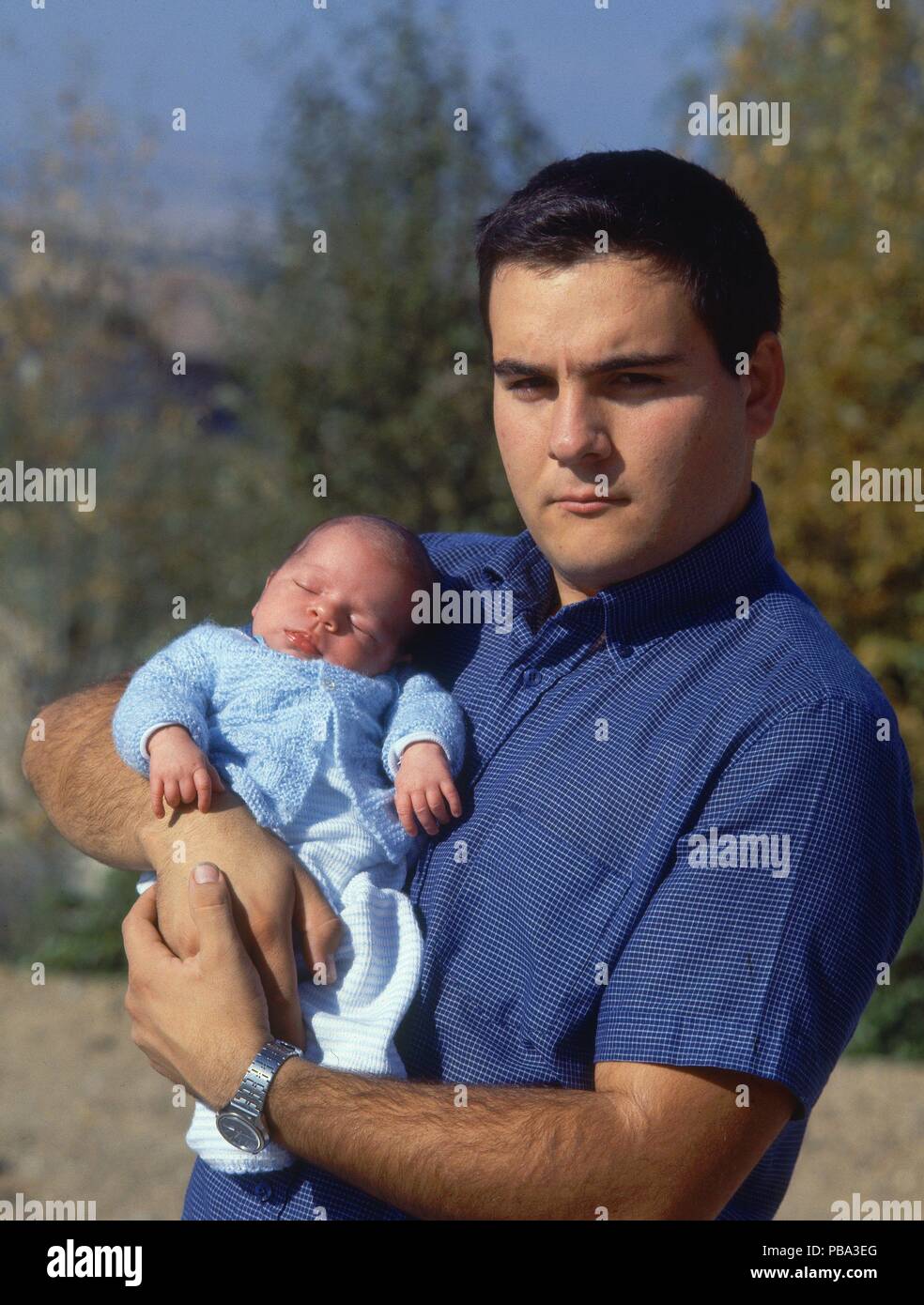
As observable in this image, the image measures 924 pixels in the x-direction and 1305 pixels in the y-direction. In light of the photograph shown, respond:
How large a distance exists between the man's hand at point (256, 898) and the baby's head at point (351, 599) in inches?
15.3

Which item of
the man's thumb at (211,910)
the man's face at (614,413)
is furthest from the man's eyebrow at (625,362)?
the man's thumb at (211,910)

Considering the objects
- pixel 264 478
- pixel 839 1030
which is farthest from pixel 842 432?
pixel 839 1030

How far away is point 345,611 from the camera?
100 inches

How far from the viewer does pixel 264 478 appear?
6.70m

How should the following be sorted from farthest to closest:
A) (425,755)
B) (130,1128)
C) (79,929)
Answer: (79,929)
(130,1128)
(425,755)

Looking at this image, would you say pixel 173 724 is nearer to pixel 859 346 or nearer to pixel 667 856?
pixel 667 856

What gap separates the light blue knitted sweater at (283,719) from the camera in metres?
2.29

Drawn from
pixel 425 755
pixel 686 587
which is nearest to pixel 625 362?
pixel 686 587

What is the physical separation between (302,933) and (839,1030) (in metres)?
0.81

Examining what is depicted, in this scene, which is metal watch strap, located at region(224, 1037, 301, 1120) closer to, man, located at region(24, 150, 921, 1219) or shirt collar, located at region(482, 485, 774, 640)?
man, located at region(24, 150, 921, 1219)

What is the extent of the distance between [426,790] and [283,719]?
0.33 meters

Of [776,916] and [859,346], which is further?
[859,346]

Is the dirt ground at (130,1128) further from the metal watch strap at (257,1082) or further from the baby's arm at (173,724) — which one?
the metal watch strap at (257,1082)
